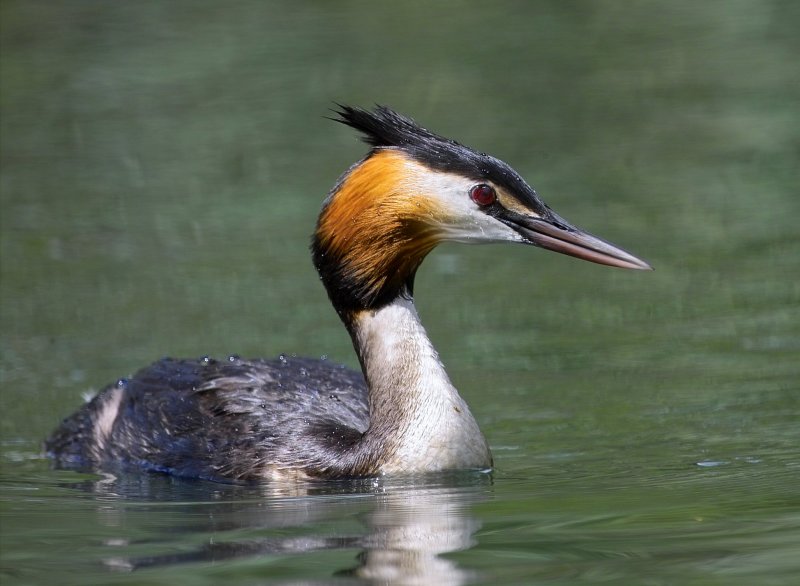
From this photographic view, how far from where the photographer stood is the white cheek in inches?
302

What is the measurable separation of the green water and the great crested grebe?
0.67 ft

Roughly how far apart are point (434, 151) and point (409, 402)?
1.16m

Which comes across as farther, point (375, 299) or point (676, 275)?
point (676, 275)

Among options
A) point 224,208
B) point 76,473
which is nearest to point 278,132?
point 224,208

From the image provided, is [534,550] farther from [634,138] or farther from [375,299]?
[634,138]

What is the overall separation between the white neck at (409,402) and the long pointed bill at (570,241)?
707mm

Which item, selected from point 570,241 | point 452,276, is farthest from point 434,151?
point 452,276

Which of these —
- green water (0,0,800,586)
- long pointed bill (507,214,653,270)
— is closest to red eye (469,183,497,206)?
long pointed bill (507,214,653,270)

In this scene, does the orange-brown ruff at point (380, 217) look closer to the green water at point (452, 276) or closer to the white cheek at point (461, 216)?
the white cheek at point (461, 216)

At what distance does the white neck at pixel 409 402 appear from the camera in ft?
25.5

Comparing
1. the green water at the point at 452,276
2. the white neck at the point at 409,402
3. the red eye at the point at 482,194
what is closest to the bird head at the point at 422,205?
the red eye at the point at 482,194

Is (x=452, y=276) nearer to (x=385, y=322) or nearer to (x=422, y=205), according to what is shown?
(x=385, y=322)

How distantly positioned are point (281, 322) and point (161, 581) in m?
5.84

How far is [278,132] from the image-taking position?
1622 cm
